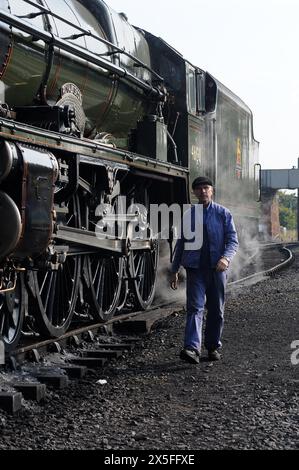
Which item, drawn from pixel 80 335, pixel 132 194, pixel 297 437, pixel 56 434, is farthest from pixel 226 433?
pixel 132 194

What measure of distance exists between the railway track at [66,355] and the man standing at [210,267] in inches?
28.8

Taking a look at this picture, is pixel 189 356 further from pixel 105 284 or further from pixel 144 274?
pixel 144 274

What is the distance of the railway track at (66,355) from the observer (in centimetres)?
439

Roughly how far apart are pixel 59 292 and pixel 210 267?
1.42 metres

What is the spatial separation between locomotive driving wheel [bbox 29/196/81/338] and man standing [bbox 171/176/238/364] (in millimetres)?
1066

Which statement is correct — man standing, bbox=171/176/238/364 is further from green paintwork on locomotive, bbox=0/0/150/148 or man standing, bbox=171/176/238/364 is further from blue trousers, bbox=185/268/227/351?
green paintwork on locomotive, bbox=0/0/150/148

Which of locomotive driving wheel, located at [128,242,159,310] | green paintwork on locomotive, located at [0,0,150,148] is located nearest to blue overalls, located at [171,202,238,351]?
green paintwork on locomotive, located at [0,0,150,148]

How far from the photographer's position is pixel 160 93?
28.3ft

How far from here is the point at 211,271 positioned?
579cm

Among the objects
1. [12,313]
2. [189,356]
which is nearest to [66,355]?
[12,313]

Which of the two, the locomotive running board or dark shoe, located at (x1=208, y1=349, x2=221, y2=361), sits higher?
the locomotive running board

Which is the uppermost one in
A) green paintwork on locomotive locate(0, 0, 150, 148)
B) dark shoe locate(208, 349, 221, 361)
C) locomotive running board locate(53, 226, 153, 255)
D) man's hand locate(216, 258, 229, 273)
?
green paintwork on locomotive locate(0, 0, 150, 148)

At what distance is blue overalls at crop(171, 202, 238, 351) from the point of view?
5.68 m

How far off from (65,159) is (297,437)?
3153 millimetres
